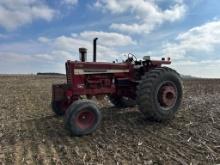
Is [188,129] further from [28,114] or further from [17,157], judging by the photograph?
[28,114]

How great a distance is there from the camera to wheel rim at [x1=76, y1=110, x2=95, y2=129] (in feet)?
26.5

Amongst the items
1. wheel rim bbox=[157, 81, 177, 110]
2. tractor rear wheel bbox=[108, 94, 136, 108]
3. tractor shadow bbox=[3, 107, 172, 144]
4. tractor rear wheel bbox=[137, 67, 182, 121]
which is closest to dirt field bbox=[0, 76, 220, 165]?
tractor shadow bbox=[3, 107, 172, 144]

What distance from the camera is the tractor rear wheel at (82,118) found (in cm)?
789

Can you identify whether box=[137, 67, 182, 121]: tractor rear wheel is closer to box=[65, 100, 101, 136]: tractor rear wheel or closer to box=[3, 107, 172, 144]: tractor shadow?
box=[3, 107, 172, 144]: tractor shadow

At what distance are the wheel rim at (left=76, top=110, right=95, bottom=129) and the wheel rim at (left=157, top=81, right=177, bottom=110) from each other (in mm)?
2130

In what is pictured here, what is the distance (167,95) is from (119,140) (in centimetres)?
258

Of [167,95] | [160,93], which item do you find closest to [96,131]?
[160,93]

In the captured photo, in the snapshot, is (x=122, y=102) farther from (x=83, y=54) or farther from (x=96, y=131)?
(x=96, y=131)

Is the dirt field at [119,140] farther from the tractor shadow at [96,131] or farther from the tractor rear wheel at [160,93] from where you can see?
the tractor rear wheel at [160,93]

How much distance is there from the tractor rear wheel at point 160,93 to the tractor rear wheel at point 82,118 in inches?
53.4

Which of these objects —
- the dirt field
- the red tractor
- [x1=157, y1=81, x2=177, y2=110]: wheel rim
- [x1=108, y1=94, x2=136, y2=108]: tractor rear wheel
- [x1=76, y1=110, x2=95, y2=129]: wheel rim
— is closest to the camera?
the dirt field

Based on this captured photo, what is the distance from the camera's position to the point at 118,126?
347 inches

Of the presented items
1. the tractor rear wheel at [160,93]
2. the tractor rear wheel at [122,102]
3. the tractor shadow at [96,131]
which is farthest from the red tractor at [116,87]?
the tractor rear wheel at [122,102]

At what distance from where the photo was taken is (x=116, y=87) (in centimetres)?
1001
